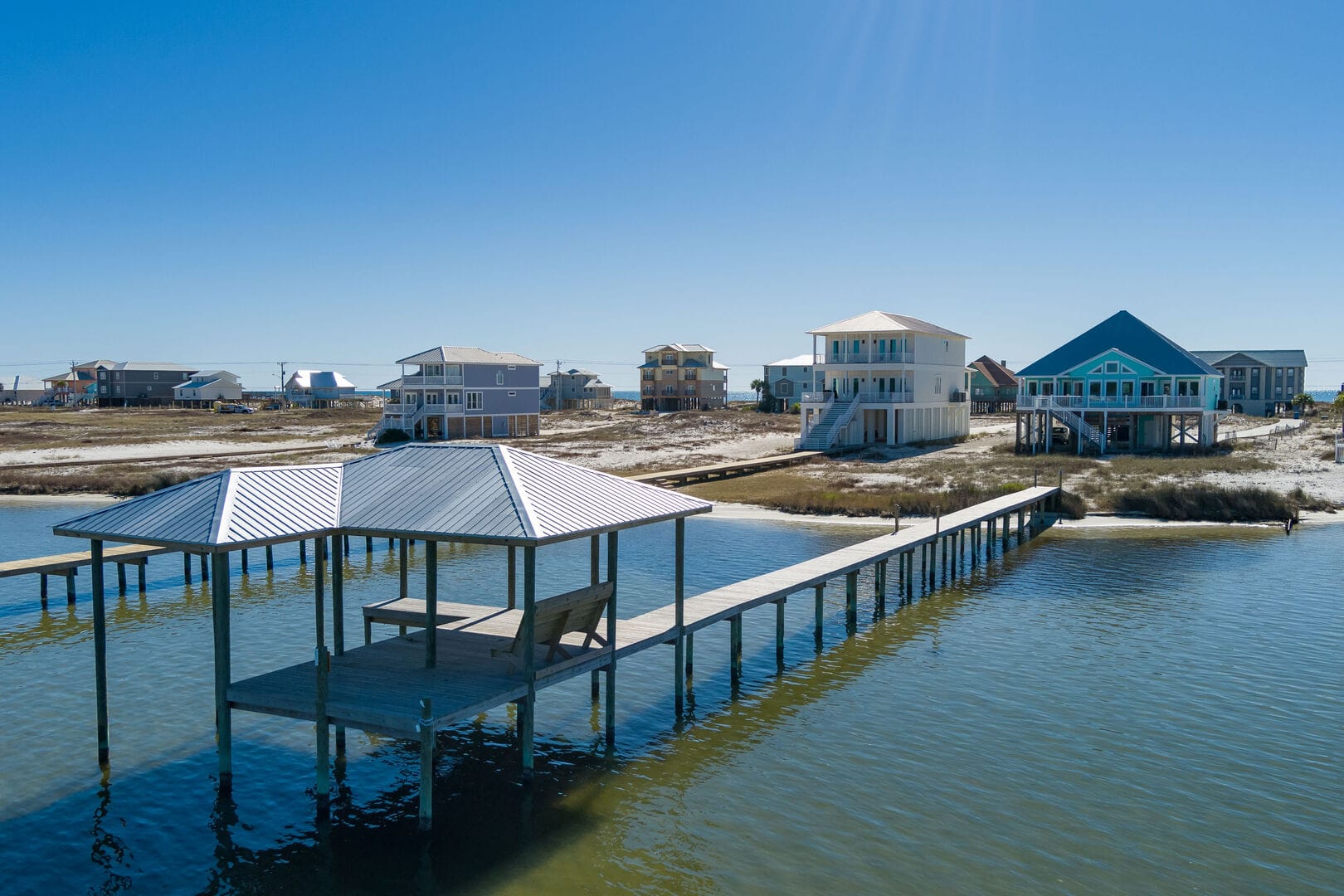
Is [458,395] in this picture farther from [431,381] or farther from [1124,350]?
[1124,350]

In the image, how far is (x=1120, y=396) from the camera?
195 ft

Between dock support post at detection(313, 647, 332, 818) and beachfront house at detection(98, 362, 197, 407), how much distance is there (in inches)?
5387

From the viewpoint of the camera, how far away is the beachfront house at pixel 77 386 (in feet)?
470

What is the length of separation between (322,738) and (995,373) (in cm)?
10274

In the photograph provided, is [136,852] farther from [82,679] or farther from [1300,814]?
[1300,814]

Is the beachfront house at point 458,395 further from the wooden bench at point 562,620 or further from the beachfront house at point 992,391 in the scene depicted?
the wooden bench at point 562,620

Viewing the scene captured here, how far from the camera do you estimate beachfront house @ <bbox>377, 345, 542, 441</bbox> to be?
74.5 meters

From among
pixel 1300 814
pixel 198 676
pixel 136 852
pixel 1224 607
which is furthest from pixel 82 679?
pixel 1224 607

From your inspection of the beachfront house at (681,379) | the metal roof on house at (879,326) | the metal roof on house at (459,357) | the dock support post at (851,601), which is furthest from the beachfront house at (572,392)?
the dock support post at (851,601)

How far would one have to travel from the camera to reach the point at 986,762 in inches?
606

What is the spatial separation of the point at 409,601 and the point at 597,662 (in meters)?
5.22

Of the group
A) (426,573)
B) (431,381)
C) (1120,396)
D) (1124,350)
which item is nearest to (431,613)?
(426,573)

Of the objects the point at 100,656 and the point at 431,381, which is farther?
the point at 431,381

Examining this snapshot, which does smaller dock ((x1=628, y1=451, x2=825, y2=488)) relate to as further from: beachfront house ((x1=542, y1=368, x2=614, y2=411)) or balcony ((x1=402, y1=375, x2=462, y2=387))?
beachfront house ((x1=542, y1=368, x2=614, y2=411))
